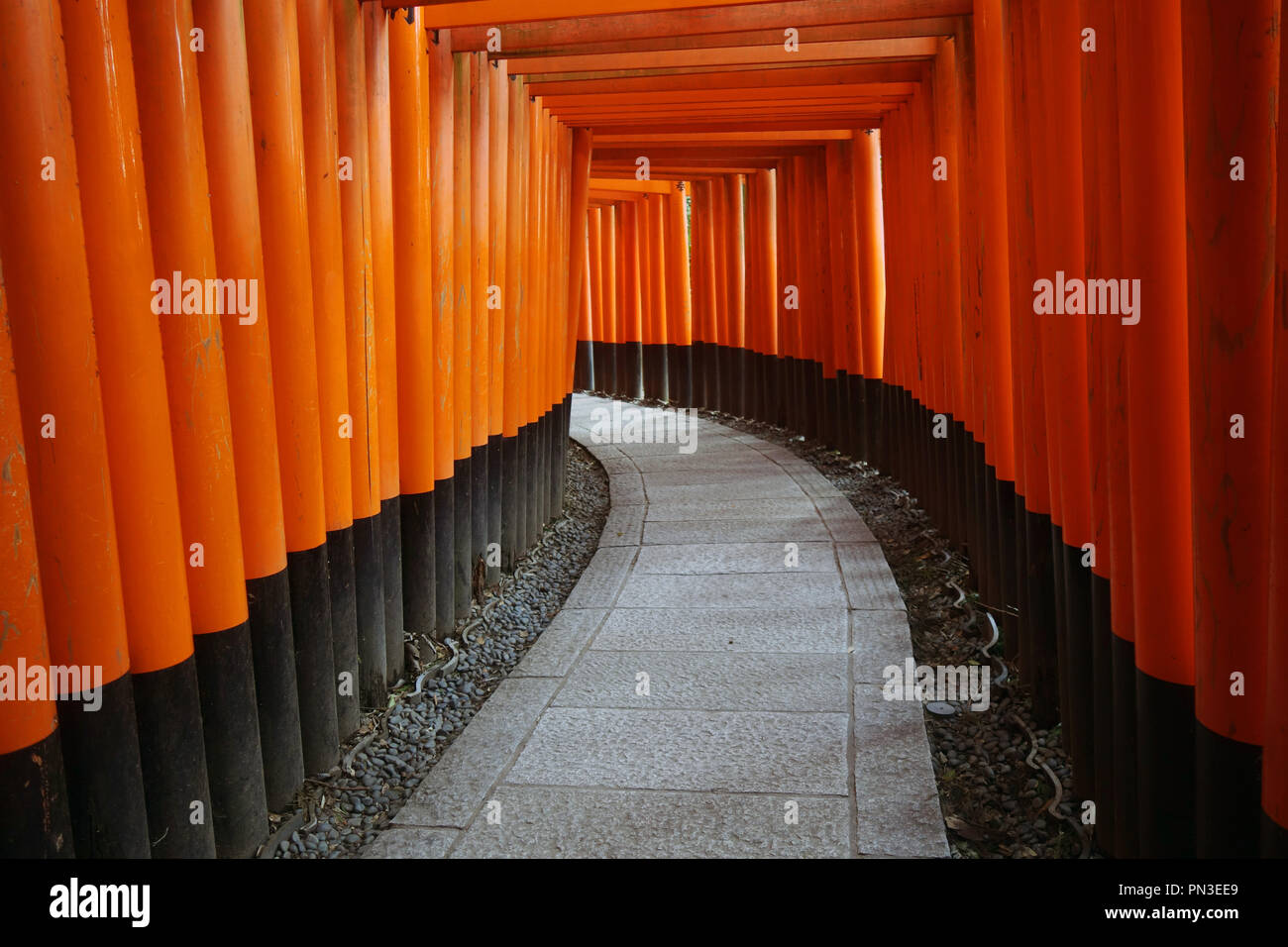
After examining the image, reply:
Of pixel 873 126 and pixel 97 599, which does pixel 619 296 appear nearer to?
pixel 873 126

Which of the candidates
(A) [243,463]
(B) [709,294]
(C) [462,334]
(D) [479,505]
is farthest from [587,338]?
(A) [243,463]

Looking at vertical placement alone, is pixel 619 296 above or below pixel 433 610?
above

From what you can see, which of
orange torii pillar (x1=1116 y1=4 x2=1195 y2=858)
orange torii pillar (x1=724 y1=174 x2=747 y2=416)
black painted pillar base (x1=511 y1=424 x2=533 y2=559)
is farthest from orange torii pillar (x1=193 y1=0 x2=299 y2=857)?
orange torii pillar (x1=724 y1=174 x2=747 y2=416)

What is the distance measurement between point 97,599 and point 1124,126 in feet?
9.84

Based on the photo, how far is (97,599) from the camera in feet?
9.40

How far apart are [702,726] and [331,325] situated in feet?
7.54

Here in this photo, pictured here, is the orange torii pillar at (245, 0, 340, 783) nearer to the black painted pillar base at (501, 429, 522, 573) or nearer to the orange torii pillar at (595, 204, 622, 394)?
the black painted pillar base at (501, 429, 522, 573)

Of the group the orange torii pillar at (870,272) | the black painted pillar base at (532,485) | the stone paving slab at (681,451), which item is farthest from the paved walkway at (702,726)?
the stone paving slab at (681,451)

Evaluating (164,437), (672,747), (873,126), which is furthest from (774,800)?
(873,126)

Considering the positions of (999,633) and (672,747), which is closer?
(672,747)

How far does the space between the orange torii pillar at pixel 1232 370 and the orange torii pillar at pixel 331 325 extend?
321cm

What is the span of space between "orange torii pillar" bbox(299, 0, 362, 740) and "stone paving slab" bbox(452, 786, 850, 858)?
1034 mm

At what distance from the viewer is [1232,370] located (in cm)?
243

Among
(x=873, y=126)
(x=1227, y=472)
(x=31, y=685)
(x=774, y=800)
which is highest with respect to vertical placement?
(x=873, y=126)
